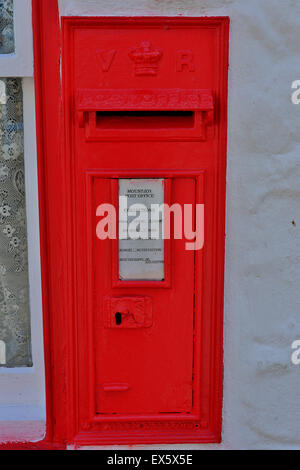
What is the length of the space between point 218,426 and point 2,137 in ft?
4.55

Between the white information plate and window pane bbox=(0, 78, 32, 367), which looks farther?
window pane bbox=(0, 78, 32, 367)

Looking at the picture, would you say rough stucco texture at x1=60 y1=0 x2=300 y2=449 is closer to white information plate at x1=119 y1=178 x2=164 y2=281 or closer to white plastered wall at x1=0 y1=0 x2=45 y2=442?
white information plate at x1=119 y1=178 x2=164 y2=281

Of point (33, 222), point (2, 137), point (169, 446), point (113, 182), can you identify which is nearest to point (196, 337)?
point (169, 446)

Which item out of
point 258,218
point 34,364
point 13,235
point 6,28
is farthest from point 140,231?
point 6,28

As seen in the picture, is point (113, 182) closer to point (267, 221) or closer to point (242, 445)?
point (267, 221)

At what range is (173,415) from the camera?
5.90 feet

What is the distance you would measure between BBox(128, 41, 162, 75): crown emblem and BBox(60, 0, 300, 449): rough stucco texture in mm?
128

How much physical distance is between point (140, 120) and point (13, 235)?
68 cm

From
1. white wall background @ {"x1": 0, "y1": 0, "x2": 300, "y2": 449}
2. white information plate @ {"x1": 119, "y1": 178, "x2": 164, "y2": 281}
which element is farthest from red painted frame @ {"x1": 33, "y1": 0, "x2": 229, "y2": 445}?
white information plate @ {"x1": 119, "y1": 178, "x2": 164, "y2": 281}

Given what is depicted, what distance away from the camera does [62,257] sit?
5.86 ft

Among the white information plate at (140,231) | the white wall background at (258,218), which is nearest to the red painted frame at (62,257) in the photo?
the white wall background at (258,218)

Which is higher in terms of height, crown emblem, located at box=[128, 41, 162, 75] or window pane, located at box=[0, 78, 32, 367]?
crown emblem, located at box=[128, 41, 162, 75]

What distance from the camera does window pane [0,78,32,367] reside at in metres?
1.78

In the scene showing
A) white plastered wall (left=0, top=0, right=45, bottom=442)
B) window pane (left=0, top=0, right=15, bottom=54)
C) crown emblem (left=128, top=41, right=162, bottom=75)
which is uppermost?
window pane (left=0, top=0, right=15, bottom=54)
